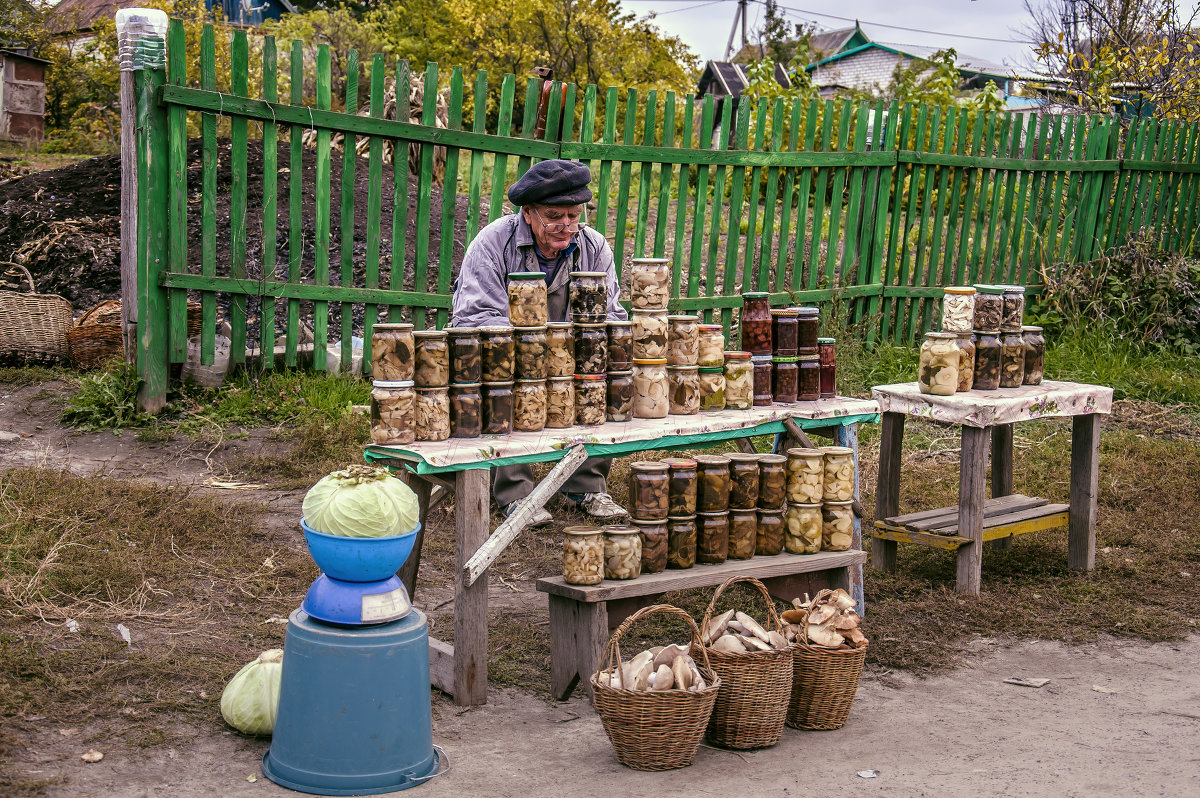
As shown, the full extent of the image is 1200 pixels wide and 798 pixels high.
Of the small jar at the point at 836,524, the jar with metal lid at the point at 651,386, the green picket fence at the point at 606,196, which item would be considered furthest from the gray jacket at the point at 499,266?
the green picket fence at the point at 606,196

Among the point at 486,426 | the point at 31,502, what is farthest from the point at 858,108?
the point at 31,502

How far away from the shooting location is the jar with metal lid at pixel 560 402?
395 centimetres

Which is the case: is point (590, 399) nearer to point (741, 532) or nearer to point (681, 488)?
point (681, 488)

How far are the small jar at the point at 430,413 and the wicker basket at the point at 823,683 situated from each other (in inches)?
54.1

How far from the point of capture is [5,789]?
2.87m

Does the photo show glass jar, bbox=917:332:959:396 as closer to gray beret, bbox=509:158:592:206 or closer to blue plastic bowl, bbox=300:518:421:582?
gray beret, bbox=509:158:592:206

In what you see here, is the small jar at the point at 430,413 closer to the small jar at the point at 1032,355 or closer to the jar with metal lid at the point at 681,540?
the jar with metal lid at the point at 681,540

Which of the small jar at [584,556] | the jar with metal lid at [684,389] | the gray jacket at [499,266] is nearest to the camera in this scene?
the small jar at [584,556]

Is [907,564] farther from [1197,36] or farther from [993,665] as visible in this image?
[1197,36]

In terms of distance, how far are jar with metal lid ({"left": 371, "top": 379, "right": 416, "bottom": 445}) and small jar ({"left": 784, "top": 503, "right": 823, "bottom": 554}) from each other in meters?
1.55

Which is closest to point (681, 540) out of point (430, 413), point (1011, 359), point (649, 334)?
point (649, 334)

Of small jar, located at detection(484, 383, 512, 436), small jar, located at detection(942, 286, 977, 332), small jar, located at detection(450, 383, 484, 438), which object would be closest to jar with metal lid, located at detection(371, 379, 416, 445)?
small jar, located at detection(450, 383, 484, 438)

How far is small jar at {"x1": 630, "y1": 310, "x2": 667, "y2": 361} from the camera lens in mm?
4160

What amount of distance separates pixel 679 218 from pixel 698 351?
144 inches
